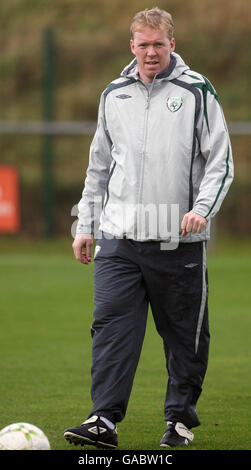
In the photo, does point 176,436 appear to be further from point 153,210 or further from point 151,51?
point 151,51

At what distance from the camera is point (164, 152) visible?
5188 mm

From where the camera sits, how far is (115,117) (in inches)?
209

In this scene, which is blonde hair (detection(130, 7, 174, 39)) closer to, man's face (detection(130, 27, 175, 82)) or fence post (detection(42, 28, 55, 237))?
man's face (detection(130, 27, 175, 82))

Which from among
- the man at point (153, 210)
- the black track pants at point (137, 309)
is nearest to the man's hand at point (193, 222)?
the man at point (153, 210)

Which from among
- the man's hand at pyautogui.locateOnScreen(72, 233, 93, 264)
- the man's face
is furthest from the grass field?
the man's face

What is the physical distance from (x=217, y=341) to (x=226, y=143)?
4477 millimetres

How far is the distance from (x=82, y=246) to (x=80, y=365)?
2869 mm

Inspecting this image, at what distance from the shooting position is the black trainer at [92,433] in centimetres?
514

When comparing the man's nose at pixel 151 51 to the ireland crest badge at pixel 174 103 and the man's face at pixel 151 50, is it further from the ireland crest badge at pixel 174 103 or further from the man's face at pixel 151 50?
the ireland crest badge at pixel 174 103

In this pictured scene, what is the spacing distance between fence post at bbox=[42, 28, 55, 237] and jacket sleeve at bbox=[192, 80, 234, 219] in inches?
643

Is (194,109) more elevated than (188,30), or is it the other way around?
(188,30)

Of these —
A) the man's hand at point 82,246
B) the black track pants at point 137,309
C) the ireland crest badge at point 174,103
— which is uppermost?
the ireland crest badge at point 174,103

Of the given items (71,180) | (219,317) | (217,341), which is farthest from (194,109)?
(71,180)
